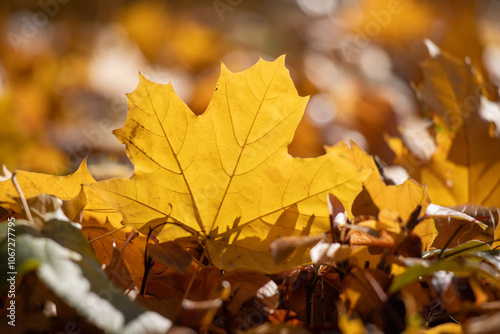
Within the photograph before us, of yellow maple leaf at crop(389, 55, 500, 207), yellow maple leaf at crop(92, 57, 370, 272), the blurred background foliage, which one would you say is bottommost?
the blurred background foliage

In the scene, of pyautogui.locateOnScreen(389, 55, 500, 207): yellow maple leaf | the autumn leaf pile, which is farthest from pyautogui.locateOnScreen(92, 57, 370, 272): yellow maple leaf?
pyautogui.locateOnScreen(389, 55, 500, 207): yellow maple leaf

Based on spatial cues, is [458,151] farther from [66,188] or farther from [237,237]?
[66,188]

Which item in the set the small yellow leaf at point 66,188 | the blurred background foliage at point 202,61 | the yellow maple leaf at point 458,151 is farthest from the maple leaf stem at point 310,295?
the blurred background foliage at point 202,61

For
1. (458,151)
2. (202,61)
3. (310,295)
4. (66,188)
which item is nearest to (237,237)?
(310,295)

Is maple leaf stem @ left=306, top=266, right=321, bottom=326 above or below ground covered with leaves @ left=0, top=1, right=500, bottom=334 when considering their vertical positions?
below

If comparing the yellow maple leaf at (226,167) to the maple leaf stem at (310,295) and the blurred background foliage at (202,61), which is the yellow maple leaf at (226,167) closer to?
the maple leaf stem at (310,295)

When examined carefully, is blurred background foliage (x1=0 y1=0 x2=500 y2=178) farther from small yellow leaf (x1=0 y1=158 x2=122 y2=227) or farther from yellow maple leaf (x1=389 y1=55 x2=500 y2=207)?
small yellow leaf (x1=0 y1=158 x2=122 y2=227)
